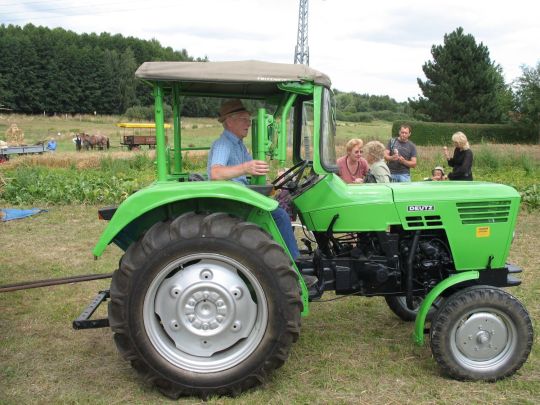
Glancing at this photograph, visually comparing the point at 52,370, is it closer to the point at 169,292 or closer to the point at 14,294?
the point at 169,292

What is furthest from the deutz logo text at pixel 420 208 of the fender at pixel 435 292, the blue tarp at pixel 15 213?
the blue tarp at pixel 15 213

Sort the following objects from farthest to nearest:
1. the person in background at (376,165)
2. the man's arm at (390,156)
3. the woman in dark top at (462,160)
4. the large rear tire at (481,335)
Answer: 1. the man's arm at (390,156)
2. the woman in dark top at (462,160)
3. the person in background at (376,165)
4. the large rear tire at (481,335)

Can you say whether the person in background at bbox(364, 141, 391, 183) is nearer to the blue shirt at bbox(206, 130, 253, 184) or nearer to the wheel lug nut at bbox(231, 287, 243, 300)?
the blue shirt at bbox(206, 130, 253, 184)

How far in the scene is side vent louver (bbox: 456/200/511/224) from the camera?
13.1 feet

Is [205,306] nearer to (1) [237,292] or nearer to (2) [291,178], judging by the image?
(1) [237,292]

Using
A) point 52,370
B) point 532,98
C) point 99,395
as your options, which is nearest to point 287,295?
point 99,395

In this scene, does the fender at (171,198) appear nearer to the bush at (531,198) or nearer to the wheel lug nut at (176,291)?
the wheel lug nut at (176,291)

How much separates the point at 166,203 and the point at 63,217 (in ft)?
24.3

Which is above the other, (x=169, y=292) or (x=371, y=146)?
(x=371, y=146)

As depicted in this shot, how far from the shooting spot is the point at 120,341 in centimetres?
344

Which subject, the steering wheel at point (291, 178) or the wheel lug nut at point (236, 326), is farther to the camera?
the steering wheel at point (291, 178)

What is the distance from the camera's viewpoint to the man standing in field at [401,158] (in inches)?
367

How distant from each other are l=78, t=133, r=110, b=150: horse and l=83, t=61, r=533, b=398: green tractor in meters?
28.6

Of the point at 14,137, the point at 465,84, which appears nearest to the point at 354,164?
the point at 14,137
